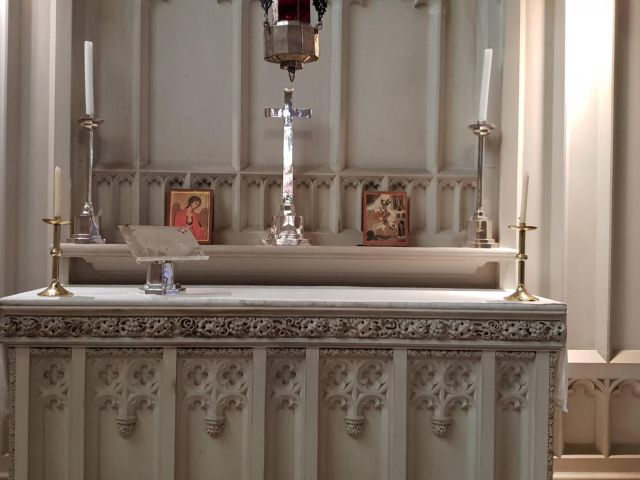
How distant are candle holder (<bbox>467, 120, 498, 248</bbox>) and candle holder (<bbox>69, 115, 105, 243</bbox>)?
73.7 inches

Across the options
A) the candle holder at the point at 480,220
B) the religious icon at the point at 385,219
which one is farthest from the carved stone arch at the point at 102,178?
the candle holder at the point at 480,220

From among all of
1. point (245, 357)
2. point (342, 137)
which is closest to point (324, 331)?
point (245, 357)

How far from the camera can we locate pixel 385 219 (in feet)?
11.3

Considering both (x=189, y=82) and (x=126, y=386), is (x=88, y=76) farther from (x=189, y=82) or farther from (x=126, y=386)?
(x=126, y=386)

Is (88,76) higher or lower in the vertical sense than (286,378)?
higher

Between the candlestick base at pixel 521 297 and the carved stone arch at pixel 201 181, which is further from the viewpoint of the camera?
the carved stone arch at pixel 201 181

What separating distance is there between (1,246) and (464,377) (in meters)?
2.31

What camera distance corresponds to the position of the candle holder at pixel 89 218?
10.8ft

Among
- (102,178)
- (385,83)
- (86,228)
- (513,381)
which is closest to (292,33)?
(385,83)

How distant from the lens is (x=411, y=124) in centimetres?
355

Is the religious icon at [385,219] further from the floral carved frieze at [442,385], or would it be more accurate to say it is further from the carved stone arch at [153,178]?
the carved stone arch at [153,178]

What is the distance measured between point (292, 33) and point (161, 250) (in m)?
1.14

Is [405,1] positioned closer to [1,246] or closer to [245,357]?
[245,357]

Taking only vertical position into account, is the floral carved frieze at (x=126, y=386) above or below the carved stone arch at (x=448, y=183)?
below
